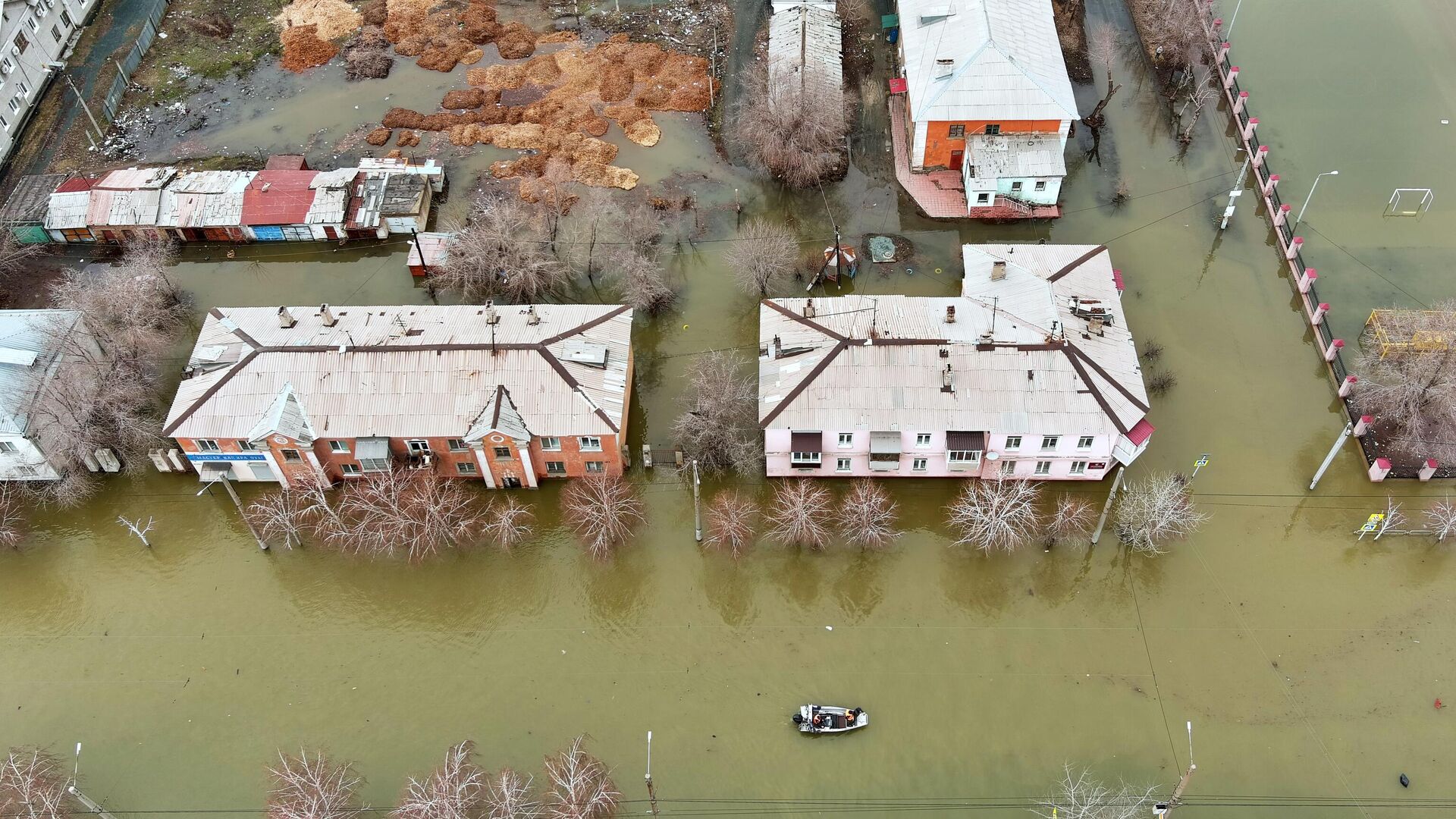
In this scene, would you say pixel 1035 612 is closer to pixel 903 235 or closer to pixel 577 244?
pixel 903 235

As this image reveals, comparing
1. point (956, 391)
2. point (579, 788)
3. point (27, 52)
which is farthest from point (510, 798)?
point (27, 52)

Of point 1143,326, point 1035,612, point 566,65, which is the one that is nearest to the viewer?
point 1035,612

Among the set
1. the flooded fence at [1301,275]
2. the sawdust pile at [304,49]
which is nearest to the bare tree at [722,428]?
the flooded fence at [1301,275]

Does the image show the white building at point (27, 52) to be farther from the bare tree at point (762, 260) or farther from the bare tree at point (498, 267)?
the bare tree at point (762, 260)

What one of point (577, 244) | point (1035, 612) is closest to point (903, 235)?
point (577, 244)

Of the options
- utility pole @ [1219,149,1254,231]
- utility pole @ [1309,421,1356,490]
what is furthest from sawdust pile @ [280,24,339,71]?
utility pole @ [1309,421,1356,490]
